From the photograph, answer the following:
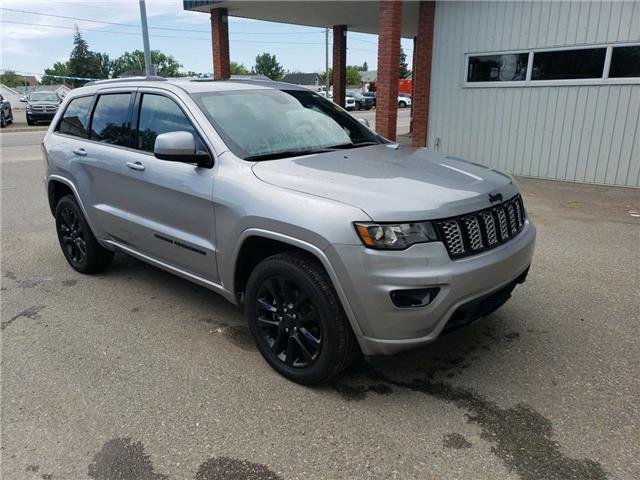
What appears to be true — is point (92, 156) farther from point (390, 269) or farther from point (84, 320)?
point (390, 269)

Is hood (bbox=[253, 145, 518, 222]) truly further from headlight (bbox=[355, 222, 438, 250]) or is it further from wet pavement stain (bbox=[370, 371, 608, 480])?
wet pavement stain (bbox=[370, 371, 608, 480])

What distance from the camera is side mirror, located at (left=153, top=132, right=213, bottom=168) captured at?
10.7ft

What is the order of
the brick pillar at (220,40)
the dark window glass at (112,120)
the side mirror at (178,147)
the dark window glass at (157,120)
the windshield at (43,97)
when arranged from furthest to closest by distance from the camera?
the windshield at (43,97), the brick pillar at (220,40), the dark window glass at (112,120), the dark window glass at (157,120), the side mirror at (178,147)

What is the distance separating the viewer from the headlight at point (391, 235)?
2.64 metres

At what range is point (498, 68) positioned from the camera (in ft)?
32.7

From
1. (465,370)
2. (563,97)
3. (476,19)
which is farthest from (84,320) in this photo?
(476,19)

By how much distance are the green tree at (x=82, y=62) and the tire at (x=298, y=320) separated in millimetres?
83243

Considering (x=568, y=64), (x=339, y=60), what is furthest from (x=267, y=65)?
(x=568, y=64)

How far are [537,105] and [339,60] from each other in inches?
385

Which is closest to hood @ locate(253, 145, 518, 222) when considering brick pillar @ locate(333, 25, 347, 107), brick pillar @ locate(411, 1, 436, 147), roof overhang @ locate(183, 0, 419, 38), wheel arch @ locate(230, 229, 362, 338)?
wheel arch @ locate(230, 229, 362, 338)

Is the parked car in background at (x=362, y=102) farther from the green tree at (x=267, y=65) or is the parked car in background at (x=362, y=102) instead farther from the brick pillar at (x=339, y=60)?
the green tree at (x=267, y=65)

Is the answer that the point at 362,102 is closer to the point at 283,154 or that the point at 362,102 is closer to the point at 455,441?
the point at 283,154

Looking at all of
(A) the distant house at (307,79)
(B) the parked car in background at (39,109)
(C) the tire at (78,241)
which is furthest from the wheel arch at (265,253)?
(A) the distant house at (307,79)

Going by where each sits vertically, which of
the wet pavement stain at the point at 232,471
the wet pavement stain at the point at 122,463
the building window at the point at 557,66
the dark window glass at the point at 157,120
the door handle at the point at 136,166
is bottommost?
the wet pavement stain at the point at 122,463
